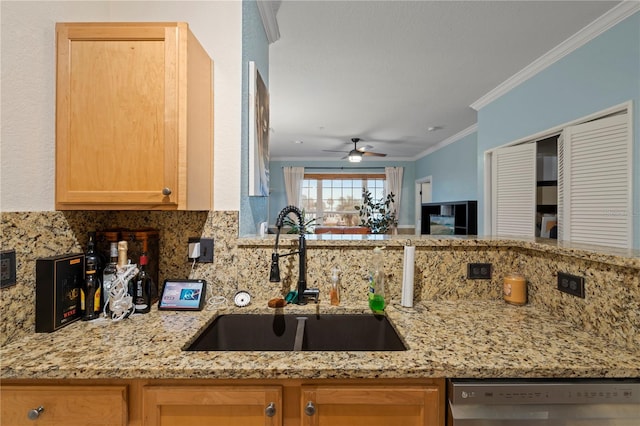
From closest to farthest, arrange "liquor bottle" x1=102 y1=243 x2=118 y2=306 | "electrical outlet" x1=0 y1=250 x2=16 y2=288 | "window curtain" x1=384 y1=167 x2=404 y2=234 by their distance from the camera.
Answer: "electrical outlet" x1=0 y1=250 x2=16 y2=288, "liquor bottle" x1=102 y1=243 x2=118 y2=306, "window curtain" x1=384 y1=167 x2=404 y2=234

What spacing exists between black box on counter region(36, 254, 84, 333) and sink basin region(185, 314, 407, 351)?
52 centimetres

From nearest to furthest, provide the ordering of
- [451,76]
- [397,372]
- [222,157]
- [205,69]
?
[397,372] → [205,69] → [222,157] → [451,76]

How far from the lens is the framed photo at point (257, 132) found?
1.50m

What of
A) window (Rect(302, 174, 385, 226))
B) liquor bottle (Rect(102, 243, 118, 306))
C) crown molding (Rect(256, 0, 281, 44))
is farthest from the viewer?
window (Rect(302, 174, 385, 226))

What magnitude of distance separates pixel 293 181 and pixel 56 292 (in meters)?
6.74

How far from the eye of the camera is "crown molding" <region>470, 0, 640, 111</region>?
2.12 metres

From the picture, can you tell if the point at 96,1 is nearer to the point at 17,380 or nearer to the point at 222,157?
the point at 222,157

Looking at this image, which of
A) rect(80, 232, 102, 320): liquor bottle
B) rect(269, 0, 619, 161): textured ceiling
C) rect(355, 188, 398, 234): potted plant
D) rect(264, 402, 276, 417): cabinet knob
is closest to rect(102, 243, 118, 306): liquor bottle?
rect(80, 232, 102, 320): liquor bottle

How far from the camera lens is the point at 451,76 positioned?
3205 millimetres

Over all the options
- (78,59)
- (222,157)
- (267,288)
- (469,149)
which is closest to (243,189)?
(222,157)

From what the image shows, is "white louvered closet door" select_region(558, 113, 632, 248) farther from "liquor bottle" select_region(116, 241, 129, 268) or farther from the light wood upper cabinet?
"liquor bottle" select_region(116, 241, 129, 268)

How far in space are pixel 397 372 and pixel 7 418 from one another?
42.7 inches

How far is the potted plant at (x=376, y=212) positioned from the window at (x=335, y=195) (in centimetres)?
17

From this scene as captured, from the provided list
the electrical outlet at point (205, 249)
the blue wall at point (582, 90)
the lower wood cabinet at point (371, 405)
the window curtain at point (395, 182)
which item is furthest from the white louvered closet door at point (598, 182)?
the window curtain at point (395, 182)
